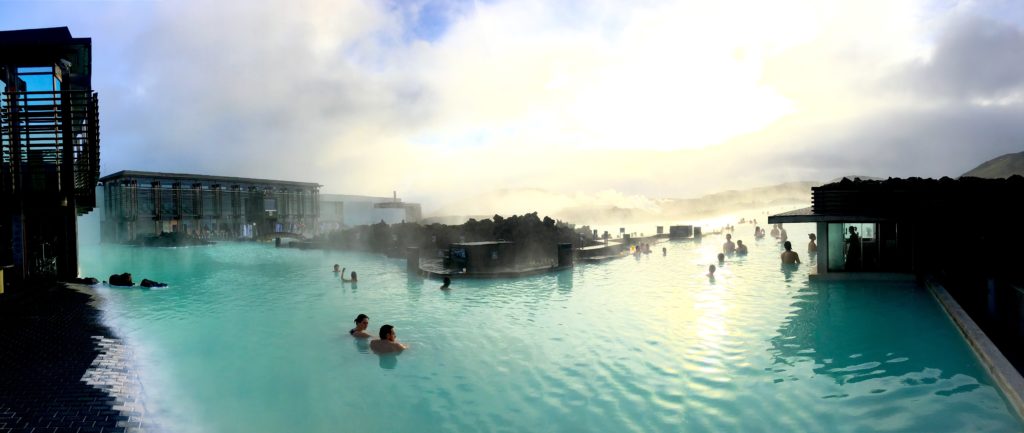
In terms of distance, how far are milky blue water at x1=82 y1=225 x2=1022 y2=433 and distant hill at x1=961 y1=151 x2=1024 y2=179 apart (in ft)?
297

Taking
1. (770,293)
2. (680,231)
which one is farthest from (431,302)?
(680,231)

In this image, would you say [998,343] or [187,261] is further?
[187,261]

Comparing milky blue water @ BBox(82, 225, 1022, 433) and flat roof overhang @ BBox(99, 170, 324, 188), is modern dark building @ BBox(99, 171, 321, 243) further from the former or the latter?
milky blue water @ BBox(82, 225, 1022, 433)

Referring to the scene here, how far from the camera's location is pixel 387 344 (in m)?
11.6

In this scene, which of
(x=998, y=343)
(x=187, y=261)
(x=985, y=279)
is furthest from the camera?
(x=187, y=261)

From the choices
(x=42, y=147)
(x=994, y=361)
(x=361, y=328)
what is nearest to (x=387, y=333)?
(x=361, y=328)

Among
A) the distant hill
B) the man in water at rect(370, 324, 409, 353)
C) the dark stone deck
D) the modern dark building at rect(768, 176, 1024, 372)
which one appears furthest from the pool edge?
the distant hill

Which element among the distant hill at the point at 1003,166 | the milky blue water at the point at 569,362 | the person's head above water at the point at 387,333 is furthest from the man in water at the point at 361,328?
the distant hill at the point at 1003,166

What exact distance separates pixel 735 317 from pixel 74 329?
16.2m

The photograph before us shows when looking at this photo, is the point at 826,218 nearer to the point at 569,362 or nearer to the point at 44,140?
the point at 569,362

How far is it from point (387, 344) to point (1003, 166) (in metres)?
125

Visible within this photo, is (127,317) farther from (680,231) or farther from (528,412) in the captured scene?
(680,231)

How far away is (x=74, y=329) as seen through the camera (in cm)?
A: 1161

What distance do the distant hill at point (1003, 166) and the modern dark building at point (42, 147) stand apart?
10448 centimetres
